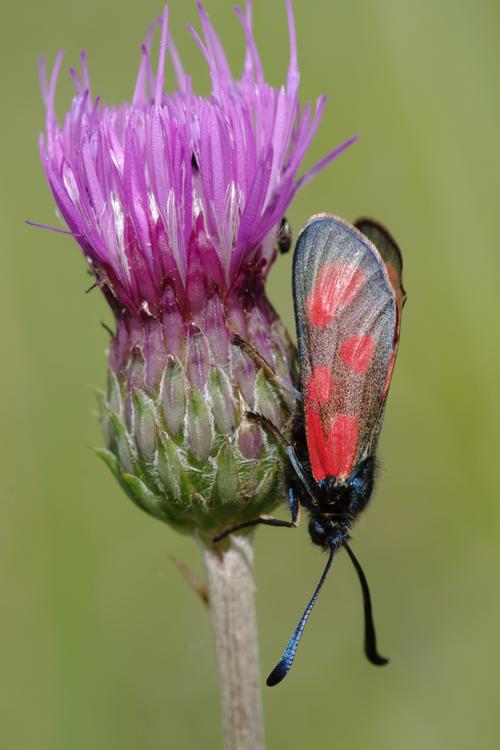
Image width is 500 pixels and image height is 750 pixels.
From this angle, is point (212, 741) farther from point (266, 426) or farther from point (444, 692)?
point (266, 426)

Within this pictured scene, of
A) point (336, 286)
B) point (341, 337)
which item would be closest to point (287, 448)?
point (341, 337)

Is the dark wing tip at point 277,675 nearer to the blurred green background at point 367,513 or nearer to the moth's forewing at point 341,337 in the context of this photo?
the moth's forewing at point 341,337

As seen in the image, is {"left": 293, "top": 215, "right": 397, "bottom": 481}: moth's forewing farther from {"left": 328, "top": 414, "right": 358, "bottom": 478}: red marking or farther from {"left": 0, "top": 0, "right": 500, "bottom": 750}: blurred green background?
{"left": 0, "top": 0, "right": 500, "bottom": 750}: blurred green background

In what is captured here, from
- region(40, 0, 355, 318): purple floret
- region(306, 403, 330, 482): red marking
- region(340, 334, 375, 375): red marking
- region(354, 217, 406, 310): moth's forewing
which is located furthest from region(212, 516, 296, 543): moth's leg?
region(354, 217, 406, 310): moth's forewing

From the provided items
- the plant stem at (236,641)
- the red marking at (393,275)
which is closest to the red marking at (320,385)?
the red marking at (393,275)

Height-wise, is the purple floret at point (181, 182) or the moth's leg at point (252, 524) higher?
the purple floret at point (181, 182)

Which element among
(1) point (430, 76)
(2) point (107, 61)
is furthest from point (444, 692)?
(2) point (107, 61)
